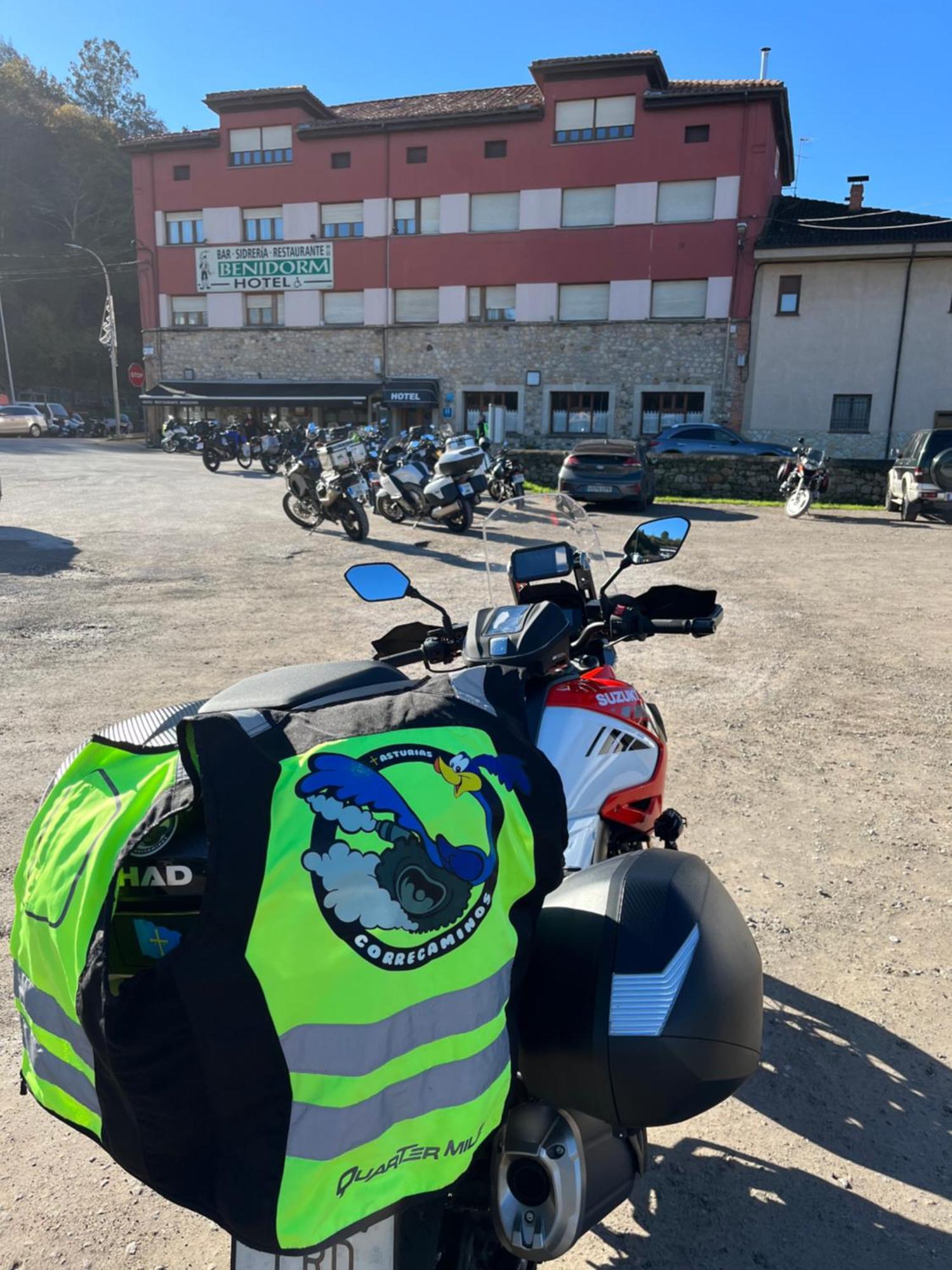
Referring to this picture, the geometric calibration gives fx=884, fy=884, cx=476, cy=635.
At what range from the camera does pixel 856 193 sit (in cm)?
3198

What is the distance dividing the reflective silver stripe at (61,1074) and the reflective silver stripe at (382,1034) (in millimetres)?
328

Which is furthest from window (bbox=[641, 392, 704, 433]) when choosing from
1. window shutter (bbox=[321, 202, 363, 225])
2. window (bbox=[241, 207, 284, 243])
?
window (bbox=[241, 207, 284, 243])

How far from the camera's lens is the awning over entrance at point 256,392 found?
111 feet

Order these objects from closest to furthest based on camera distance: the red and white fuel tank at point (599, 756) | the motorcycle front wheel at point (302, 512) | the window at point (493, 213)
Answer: the red and white fuel tank at point (599, 756) → the motorcycle front wheel at point (302, 512) → the window at point (493, 213)

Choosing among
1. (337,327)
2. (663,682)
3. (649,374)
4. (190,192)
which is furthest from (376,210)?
(663,682)

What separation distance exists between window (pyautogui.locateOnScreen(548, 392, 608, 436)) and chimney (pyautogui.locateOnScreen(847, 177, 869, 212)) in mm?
11703

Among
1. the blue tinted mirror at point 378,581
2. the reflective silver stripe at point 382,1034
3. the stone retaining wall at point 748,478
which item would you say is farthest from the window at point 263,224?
the reflective silver stripe at point 382,1034

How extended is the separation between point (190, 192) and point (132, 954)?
40.0m

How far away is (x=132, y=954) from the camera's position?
0.99m

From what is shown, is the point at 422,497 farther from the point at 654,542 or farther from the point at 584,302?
the point at 584,302

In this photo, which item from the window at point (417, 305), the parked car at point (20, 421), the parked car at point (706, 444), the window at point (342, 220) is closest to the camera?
the parked car at point (706, 444)

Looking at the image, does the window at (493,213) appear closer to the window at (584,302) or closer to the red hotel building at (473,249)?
the red hotel building at (473,249)

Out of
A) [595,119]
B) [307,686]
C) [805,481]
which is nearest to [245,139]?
[595,119]

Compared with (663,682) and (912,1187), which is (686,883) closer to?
(912,1187)
